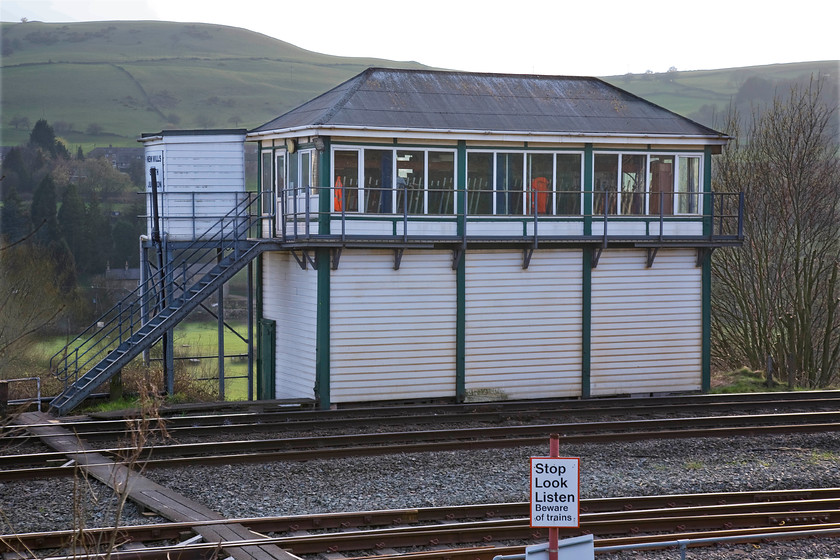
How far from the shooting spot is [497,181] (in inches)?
827

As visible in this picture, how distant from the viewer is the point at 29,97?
92062 millimetres

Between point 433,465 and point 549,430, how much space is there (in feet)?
10.4

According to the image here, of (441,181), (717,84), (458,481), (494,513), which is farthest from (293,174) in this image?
(717,84)

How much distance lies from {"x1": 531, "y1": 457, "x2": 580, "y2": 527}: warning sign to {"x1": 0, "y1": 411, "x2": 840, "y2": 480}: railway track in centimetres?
747

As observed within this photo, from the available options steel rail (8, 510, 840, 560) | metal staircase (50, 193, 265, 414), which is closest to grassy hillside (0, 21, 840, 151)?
metal staircase (50, 193, 265, 414)

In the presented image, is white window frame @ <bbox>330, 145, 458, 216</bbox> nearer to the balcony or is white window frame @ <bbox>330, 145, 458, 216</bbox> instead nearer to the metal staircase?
the balcony

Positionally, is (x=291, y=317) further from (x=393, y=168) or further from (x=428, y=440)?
(x=428, y=440)

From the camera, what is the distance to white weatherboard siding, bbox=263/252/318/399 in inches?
791

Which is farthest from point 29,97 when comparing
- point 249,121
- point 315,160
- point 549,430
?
point 549,430

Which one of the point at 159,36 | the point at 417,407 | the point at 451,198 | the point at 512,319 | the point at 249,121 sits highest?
the point at 159,36

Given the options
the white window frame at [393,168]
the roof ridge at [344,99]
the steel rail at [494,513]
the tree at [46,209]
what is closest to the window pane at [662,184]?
the white window frame at [393,168]

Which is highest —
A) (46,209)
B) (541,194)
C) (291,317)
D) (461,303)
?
(541,194)

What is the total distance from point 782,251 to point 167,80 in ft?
295

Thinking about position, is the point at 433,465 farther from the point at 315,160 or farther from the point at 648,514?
the point at 315,160
